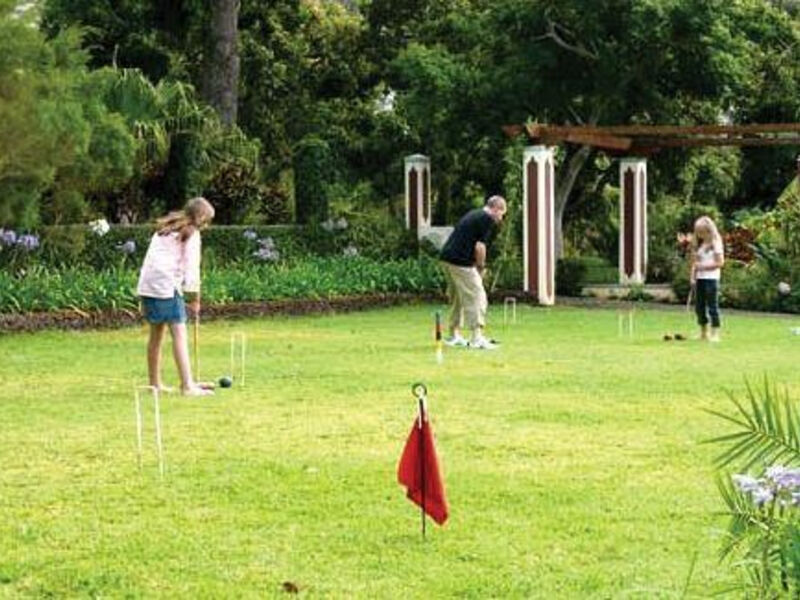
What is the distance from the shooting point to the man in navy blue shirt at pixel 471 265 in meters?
16.8

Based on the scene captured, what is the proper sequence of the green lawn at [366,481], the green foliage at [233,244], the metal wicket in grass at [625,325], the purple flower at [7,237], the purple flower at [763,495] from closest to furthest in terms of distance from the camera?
the purple flower at [763,495] < the green lawn at [366,481] < the metal wicket in grass at [625,325] < the purple flower at [7,237] < the green foliage at [233,244]

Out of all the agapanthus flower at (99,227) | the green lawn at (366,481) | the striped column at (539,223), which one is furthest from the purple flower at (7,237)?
the striped column at (539,223)

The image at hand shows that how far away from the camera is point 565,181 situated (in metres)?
29.7

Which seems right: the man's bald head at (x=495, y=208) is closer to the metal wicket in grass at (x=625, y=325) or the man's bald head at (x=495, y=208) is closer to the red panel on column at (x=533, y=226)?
the metal wicket in grass at (x=625, y=325)

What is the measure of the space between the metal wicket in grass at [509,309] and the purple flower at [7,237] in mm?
6956

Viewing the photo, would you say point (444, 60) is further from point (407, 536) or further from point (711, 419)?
point (407, 536)

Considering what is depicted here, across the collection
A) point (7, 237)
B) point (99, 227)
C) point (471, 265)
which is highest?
point (99, 227)

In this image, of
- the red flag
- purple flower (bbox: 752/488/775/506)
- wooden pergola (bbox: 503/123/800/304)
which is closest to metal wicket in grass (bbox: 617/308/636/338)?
wooden pergola (bbox: 503/123/800/304)

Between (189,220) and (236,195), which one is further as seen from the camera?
(236,195)

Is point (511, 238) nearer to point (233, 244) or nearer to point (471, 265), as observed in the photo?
point (233, 244)

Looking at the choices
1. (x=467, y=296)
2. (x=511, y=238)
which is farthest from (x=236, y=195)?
(x=467, y=296)

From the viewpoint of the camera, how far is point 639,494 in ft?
26.5

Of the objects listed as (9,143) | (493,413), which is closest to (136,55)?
(9,143)

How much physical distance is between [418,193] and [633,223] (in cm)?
407
